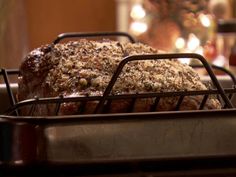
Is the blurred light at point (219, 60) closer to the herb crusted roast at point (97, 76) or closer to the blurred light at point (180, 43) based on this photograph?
the blurred light at point (180, 43)

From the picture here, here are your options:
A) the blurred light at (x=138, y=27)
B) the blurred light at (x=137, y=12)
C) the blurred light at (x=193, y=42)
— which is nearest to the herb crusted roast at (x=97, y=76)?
the blurred light at (x=193, y=42)

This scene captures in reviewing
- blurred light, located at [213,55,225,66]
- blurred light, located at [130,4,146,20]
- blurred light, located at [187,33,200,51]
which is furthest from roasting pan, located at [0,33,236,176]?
blurred light, located at [130,4,146,20]

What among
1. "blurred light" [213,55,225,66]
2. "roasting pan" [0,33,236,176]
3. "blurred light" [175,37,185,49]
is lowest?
"blurred light" [213,55,225,66]

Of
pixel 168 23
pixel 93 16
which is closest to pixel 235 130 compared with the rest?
pixel 168 23

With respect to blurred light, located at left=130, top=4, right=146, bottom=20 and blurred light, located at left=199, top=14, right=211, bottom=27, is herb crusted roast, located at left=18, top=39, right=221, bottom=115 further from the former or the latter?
blurred light, located at left=130, top=4, right=146, bottom=20

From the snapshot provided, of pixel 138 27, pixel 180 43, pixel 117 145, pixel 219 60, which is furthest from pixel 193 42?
pixel 117 145

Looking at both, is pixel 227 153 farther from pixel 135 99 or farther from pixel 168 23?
pixel 168 23

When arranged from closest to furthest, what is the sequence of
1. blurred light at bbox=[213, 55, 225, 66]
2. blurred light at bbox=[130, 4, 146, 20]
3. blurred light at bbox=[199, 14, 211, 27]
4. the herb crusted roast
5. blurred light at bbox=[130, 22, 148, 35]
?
1. the herb crusted roast
2. blurred light at bbox=[213, 55, 225, 66]
3. blurred light at bbox=[199, 14, 211, 27]
4. blurred light at bbox=[130, 22, 148, 35]
5. blurred light at bbox=[130, 4, 146, 20]
